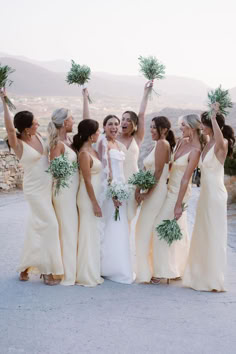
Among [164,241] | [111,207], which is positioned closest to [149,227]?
[164,241]

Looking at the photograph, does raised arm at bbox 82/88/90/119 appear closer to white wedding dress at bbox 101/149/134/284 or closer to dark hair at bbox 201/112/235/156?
white wedding dress at bbox 101/149/134/284

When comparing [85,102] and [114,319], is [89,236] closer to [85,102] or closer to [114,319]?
[114,319]

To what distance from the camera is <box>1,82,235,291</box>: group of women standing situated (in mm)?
6320

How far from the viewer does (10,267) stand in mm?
7324

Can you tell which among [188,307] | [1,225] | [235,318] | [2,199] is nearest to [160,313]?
[188,307]

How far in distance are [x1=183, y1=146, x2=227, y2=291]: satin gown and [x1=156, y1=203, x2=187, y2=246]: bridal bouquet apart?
0.36 m

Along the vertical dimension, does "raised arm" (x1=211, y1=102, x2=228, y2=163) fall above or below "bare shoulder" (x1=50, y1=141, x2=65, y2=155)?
above

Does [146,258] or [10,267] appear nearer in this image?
[146,258]

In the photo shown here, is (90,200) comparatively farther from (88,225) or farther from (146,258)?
(146,258)

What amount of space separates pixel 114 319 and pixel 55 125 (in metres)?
2.59

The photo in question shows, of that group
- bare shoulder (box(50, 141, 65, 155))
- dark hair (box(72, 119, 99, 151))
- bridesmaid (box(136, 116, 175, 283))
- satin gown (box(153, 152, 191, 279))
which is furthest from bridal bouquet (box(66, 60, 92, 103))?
satin gown (box(153, 152, 191, 279))

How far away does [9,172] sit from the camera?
1848 cm

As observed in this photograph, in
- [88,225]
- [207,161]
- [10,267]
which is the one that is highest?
[207,161]

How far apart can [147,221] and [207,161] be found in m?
1.10
